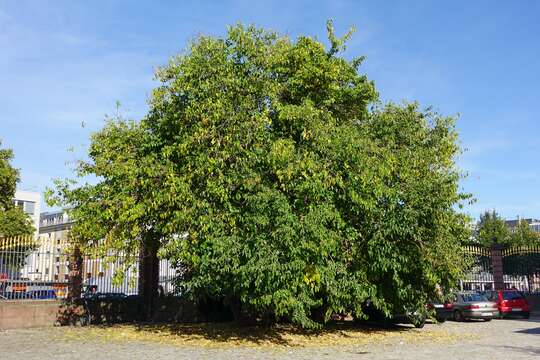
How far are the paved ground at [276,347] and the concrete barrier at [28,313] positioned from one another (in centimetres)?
88

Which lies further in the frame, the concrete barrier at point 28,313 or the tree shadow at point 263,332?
the concrete barrier at point 28,313

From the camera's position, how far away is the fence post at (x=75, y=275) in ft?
66.0

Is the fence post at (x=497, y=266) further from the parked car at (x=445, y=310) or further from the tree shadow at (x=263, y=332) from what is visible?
the tree shadow at (x=263, y=332)

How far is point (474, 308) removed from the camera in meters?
23.5

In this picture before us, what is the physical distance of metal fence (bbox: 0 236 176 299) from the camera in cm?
1838

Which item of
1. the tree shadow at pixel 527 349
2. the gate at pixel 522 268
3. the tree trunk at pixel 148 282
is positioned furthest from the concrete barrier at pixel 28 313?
the gate at pixel 522 268

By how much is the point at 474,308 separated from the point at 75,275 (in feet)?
53.7

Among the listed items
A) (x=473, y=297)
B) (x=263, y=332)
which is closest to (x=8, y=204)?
(x=263, y=332)

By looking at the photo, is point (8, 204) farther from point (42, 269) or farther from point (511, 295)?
point (511, 295)

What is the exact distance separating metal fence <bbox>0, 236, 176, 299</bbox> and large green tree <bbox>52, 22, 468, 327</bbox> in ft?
8.76

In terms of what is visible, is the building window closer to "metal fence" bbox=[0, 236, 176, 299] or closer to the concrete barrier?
"metal fence" bbox=[0, 236, 176, 299]

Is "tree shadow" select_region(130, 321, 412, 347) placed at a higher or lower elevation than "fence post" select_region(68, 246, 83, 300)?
lower

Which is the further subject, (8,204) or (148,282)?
(8,204)

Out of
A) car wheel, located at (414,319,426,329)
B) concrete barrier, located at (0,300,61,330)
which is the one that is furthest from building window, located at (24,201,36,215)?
car wheel, located at (414,319,426,329)
